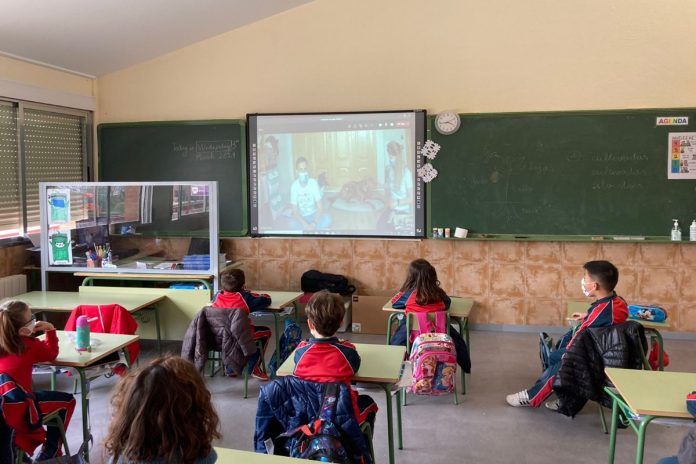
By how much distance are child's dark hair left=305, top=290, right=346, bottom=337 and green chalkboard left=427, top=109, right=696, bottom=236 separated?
11.4 feet

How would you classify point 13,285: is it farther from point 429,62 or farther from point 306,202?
point 429,62

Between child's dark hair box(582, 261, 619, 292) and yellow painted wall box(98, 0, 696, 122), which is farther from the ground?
yellow painted wall box(98, 0, 696, 122)

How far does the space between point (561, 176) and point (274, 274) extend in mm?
3009

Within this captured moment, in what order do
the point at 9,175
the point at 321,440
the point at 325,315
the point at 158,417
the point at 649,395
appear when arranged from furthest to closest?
the point at 9,175, the point at 325,315, the point at 649,395, the point at 321,440, the point at 158,417

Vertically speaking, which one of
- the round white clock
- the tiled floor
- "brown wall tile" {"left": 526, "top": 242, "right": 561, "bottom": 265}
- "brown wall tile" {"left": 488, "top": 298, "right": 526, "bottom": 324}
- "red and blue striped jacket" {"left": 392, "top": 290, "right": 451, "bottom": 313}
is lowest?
the tiled floor

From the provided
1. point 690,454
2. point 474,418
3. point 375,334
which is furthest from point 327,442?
point 375,334

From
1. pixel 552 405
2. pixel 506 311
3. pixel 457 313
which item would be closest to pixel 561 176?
pixel 506 311

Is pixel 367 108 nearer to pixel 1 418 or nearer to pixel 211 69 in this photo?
pixel 211 69

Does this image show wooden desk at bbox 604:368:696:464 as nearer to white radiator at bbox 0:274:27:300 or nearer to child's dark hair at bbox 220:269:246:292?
child's dark hair at bbox 220:269:246:292

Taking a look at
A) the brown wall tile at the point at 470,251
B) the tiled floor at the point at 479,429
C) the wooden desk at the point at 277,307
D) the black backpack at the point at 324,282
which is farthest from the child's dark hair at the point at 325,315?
the brown wall tile at the point at 470,251

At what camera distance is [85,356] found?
128 inches

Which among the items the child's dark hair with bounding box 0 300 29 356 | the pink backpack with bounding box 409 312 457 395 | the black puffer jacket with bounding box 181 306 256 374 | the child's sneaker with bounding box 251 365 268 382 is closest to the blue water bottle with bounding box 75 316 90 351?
the child's dark hair with bounding box 0 300 29 356

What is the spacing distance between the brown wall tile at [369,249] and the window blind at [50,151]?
259cm

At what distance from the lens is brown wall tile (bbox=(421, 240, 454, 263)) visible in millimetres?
6137
